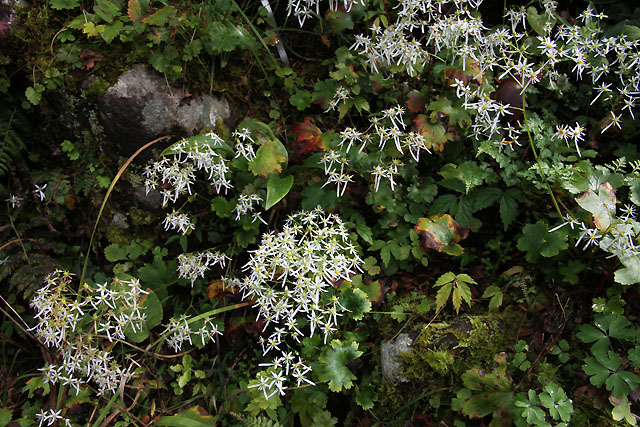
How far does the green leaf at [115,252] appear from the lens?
11.3 ft

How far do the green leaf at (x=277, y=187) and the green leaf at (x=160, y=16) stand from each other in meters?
1.50

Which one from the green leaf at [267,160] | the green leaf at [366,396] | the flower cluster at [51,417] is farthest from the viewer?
the green leaf at [267,160]

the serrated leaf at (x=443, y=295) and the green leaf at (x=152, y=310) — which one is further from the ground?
the serrated leaf at (x=443, y=295)

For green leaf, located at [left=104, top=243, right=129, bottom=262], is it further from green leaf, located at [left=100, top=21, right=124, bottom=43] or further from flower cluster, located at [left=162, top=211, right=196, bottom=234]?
green leaf, located at [left=100, top=21, right=124, bottom=43]

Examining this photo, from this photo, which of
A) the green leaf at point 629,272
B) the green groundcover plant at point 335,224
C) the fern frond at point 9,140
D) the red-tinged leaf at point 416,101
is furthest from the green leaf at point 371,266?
the fern frond at point 9,140

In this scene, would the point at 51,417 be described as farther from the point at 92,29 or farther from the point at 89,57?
the point at 92,29

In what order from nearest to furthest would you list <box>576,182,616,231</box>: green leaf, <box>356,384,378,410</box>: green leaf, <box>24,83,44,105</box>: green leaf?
1. <box>576,182,616,231</box>: green leaf
2. <box>356,384,378,410</box>: green leaf
3. <box>24,83,44,105</box>: green leaf

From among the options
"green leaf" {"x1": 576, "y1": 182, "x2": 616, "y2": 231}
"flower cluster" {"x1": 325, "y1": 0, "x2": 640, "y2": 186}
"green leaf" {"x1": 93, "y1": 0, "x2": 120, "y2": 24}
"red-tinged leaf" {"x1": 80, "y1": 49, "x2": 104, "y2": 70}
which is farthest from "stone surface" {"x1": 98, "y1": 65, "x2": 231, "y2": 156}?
"green leaf" {"x1": 576, "y1": 182, "x2": 616, "y2": 231}

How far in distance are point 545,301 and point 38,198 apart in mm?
3977

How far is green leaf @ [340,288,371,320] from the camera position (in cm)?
276

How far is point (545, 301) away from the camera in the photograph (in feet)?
9.37

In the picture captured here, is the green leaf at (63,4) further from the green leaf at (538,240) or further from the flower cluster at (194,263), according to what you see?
the green leaf at (538,240)

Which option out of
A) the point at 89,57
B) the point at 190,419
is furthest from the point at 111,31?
the point at 190,419

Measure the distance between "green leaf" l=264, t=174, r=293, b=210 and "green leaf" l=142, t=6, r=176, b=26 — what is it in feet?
4.91
